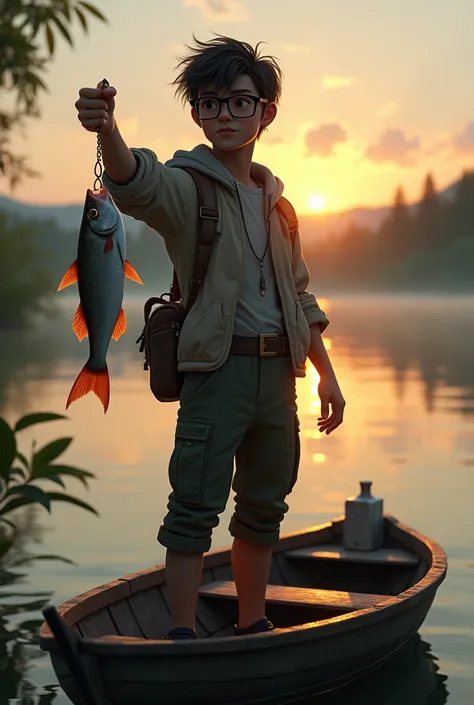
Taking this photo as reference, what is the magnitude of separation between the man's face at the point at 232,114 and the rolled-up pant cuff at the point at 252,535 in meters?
1.65

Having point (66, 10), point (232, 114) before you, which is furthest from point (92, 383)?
point (66, 10)

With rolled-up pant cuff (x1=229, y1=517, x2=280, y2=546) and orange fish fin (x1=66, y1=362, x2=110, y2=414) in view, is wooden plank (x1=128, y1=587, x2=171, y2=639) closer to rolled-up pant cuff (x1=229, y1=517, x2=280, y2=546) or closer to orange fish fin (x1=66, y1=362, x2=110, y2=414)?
rolled-up pant cuff (x1=229, y1=517, x2=280, y2=546)

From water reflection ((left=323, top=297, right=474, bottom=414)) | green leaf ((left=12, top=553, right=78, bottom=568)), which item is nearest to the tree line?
water reflection ((left=323, top=297, right=474, bottom=414))

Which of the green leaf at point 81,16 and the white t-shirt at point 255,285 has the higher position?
the green leaf at point 81,16

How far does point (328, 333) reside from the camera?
4569 centimetres

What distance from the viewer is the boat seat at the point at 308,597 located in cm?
601

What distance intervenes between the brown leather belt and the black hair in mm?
1018

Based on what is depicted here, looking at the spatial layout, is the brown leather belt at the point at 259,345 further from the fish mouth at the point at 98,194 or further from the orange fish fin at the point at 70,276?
the fish mouth at the point at 98,194

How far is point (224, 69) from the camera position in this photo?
5.26 metres

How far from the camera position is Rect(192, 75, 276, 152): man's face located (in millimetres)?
5297

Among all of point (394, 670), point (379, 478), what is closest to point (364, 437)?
point (379, 478)

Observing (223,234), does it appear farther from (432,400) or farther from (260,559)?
(432,400)

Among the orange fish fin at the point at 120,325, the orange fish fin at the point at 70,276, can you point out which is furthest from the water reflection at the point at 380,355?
the orange fish fin at the point at 70,276

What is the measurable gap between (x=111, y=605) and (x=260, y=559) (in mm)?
714
